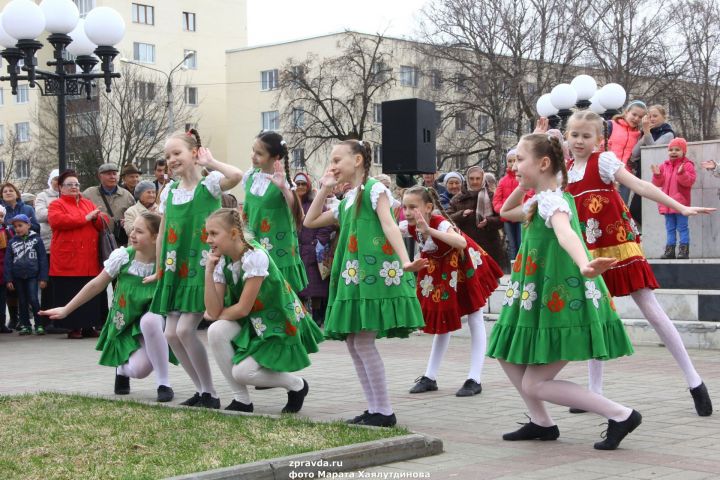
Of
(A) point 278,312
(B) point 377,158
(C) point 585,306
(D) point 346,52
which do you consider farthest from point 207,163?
(B) point 377,158

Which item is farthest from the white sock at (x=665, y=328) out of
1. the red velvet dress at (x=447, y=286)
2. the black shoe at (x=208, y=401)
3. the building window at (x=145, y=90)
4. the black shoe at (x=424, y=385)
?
the building window at (x=145, y=90)

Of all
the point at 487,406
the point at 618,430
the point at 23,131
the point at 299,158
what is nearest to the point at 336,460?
the point at 618,430

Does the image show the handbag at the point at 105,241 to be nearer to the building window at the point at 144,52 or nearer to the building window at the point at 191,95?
the building window at the point at 144,52

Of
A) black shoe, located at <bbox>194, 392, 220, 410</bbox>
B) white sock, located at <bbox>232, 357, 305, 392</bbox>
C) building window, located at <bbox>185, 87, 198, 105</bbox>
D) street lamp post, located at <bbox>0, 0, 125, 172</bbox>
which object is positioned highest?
building window, located at <bbox>185, 87, 198, 105</bbox>

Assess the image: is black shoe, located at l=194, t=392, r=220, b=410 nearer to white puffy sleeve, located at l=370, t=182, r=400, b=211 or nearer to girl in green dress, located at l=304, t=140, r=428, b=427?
girl in green dress, located at l=304, t=140, r=428, b=427

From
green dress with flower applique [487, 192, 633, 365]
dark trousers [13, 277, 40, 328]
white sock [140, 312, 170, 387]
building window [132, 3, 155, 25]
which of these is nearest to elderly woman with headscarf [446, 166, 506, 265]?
dark trousers [13, 277, 40, 328]

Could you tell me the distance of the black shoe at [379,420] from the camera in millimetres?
6891

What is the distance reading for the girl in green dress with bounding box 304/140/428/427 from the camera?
6.84 metres

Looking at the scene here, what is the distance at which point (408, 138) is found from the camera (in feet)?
47.7

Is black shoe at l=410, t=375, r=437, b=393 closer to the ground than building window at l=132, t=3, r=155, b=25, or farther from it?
closer to the ground

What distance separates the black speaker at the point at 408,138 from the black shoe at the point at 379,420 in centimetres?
769

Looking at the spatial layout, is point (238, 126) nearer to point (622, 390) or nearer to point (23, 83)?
point (23, 83)

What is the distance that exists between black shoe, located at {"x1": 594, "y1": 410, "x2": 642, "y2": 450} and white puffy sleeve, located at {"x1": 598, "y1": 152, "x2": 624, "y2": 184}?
1817 millimetres

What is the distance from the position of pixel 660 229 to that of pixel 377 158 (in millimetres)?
46896
